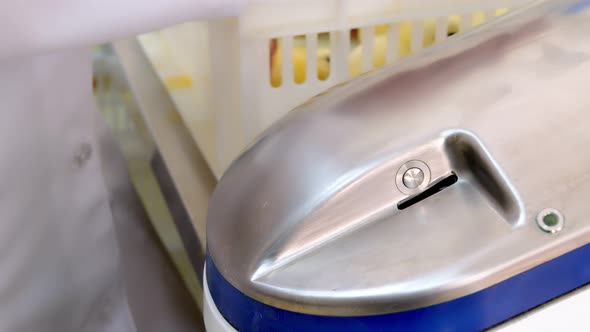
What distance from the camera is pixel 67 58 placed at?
0.42 meters

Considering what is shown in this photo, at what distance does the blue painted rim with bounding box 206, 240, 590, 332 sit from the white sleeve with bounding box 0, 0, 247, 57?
153 millimetres

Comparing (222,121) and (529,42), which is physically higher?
(529,42)

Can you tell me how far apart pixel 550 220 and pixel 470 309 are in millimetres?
39

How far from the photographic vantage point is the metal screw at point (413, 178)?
9.1 inches

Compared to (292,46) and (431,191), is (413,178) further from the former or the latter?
(292,46)

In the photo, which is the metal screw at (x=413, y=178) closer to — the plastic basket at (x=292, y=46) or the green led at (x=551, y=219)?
the green led at (x=551, y=219)

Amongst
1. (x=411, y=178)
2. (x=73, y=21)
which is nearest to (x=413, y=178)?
(x=411, y=178)

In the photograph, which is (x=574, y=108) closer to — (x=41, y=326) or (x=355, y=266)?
(x=355, y=266)

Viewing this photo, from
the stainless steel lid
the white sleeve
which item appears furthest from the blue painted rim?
the white sleeve

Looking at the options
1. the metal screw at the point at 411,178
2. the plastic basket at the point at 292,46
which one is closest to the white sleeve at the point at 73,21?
the plastic basket at the point at 292,46

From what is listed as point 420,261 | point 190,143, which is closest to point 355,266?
point 420,261

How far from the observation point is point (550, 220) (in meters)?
0.22

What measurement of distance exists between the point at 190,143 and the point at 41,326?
0.62 ft

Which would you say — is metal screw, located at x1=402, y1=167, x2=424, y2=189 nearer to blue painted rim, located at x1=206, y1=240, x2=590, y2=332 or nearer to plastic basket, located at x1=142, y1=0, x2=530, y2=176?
blue painted rim, located at x1=206, y1=240, x2=590, y2=332
